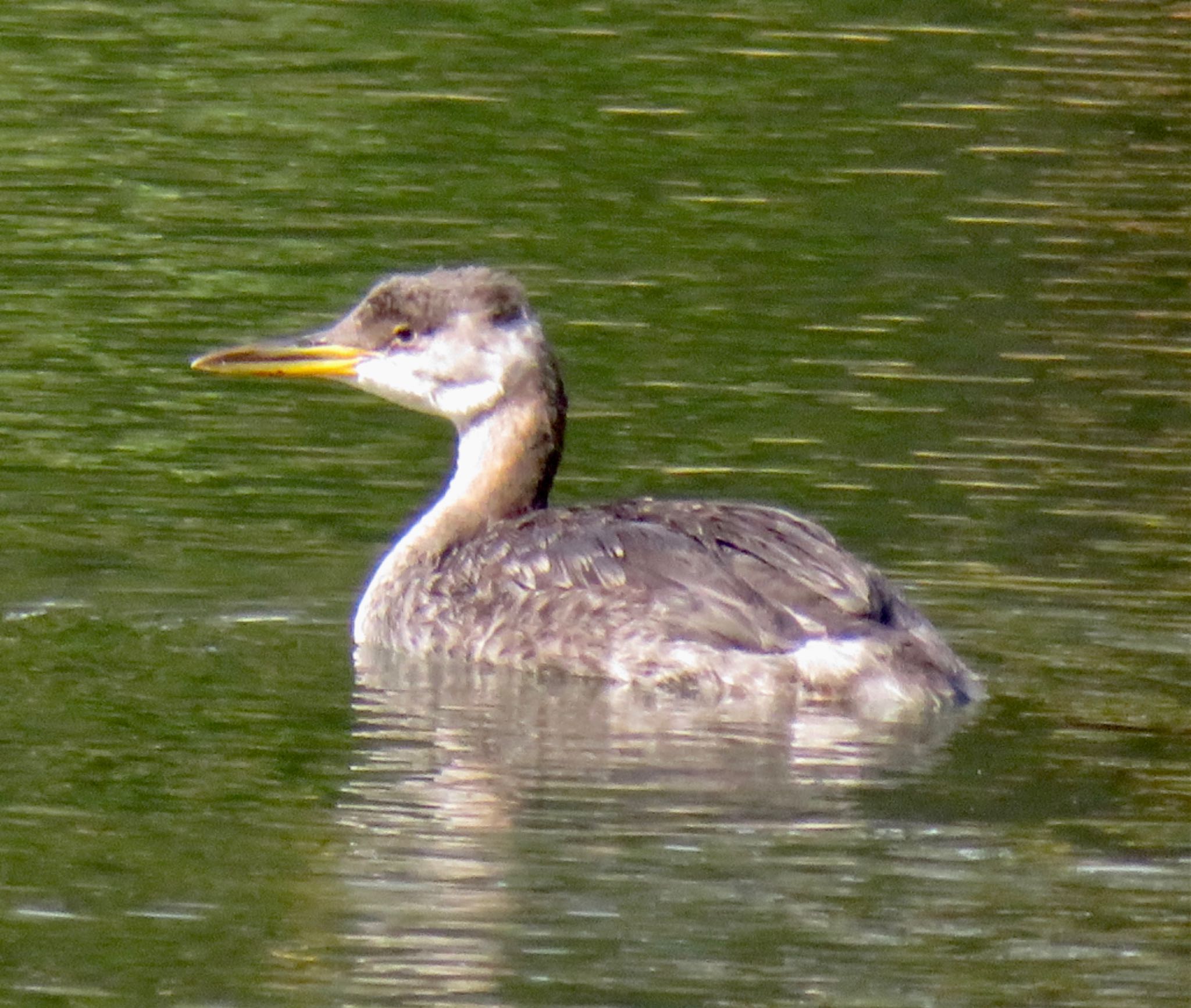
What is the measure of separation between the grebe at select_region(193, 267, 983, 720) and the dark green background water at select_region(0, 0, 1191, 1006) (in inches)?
9.0

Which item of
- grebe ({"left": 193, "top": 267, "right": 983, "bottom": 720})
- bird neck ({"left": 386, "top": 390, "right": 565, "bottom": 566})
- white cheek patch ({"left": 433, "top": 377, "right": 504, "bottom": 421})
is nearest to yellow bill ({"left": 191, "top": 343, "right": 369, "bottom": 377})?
grebe ({"left": 193, "top": 267, "right": 983, "bottom": 720})

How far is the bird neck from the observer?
10.7 meters

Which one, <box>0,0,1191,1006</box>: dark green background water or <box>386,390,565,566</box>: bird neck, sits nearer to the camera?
<box>0,0,1191,1006</box>: dark green background water

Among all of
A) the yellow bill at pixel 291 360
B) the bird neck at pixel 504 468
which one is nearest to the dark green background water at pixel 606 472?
the bird neck at pixel 504 468

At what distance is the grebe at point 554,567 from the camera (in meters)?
9.26

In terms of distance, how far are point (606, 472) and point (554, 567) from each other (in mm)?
2170

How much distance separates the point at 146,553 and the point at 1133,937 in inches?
174

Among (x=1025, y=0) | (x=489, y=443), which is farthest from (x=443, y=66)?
(x=489, y=443)

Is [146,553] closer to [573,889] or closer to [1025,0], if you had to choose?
[573,889]

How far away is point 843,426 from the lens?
12.3 metres

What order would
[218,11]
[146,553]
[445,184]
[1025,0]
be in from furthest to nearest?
[1025,0] < [218,11] < [445,184] < [146,553]

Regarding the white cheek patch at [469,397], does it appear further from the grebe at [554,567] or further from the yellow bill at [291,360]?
the yellow bill at [291,360]

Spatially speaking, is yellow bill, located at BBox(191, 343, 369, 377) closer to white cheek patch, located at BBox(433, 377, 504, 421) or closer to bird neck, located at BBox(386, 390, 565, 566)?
white cheek patch, located at BBox(433, 377, 504, 421)

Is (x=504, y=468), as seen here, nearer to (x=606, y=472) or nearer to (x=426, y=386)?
(x=426, y=386)
